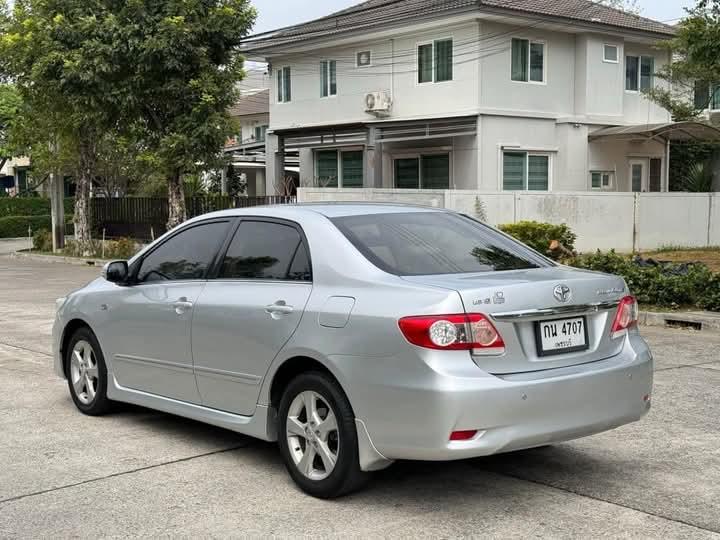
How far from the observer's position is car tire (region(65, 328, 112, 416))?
23.8 ft

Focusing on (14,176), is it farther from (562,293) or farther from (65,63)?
(562,293)

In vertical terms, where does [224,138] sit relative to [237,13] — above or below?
below

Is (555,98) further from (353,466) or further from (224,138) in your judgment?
(353,466)

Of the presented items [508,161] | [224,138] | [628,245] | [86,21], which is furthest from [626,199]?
[86,21]

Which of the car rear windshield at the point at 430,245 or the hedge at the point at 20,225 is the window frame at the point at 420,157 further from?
the car rear windshield at the point at 430,245

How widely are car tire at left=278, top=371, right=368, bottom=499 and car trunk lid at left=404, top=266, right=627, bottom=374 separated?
77 cm

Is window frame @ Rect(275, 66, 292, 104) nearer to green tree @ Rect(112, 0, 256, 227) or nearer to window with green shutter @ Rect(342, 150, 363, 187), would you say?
window with green shutter @ Rect(342, 150, 363, 187)

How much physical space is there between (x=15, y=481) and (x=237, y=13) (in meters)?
19.5

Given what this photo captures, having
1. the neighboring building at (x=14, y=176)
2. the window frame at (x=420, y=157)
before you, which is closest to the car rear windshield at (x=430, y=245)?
the window frame at (x=420, y=157)

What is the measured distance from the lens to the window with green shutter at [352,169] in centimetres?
3108

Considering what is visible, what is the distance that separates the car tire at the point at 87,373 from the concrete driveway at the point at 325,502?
12 cm

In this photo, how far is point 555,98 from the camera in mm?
27891

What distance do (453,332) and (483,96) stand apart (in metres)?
22.0

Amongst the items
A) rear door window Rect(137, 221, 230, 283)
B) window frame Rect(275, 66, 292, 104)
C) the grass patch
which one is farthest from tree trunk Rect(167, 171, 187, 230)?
rear door window Rect(137, 221, 230, 283)
